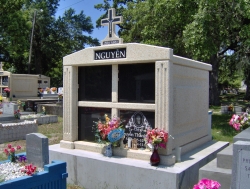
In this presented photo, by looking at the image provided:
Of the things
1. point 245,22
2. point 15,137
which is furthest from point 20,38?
point 245,22

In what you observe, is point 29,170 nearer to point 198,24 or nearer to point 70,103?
point 70,103

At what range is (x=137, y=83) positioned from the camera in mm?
5332

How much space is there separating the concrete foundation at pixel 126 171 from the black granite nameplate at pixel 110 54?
185cm

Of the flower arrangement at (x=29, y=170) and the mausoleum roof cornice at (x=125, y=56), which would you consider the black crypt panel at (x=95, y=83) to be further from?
the flower arrangement at (x=29, y=170)

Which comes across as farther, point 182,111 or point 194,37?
point 194,37

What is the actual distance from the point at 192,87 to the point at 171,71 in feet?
4.01

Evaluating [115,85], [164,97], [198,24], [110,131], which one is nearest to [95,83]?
[115,85]

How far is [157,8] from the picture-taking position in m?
12.6

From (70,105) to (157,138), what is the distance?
215 cm

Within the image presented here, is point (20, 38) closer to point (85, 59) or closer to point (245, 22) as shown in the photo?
point (245, 22)

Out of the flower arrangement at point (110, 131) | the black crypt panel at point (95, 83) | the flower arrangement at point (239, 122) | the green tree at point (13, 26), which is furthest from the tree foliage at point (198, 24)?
the green tree at point (13, 26)

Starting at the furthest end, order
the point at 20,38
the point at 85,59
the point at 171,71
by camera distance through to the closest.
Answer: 1. the point at 20,38
2. the point at 85,59
3. the point at 171,71

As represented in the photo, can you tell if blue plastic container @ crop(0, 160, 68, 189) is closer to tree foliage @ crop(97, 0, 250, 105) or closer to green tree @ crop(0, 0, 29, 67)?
tree foliage @ crop(97, 0, 250, 105)

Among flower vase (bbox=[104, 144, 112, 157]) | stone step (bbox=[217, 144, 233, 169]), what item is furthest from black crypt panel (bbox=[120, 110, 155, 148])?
stone step (bbox=[217, 144, 233, 169])
